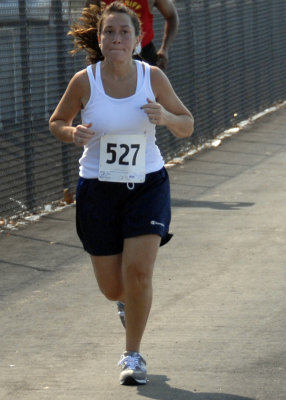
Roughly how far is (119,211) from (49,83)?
5.50 m

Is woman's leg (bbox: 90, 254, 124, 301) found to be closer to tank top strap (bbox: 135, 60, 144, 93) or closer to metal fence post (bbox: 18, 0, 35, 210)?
tank top strap (bbox: 135, 60, 144, 93)

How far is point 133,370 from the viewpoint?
5.76 meters

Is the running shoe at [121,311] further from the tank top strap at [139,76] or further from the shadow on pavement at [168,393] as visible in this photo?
the tank top strap at [139,76]

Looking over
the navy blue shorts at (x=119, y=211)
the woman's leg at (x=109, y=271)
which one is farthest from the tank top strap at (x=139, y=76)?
the woman's leg at (x=109, y=271)

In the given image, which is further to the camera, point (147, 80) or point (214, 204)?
point (214, 204)

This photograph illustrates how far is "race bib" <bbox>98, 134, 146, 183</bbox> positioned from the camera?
580 centimetres

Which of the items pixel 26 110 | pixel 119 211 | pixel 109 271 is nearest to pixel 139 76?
pixel 119 211

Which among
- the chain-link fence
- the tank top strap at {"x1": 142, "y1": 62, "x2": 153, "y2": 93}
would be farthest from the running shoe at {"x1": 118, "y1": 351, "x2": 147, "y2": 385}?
the chain-link fence

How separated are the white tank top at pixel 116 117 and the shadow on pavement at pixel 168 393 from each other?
109 centimetres

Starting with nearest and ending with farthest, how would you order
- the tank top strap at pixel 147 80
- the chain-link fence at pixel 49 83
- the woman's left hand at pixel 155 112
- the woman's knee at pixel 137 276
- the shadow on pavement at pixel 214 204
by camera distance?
the woman's left hand at pixel 155 112
the woman's knee at pixel 137 276
the tank top strap at pixel 147 80
the chain-link fence at pixel 49 83
the shadow on pavement at pixel 214 204

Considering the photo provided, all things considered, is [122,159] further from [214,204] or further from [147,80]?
[214,204]

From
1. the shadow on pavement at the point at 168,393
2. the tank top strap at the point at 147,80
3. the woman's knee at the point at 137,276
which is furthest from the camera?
the tank top strap at the point at 147,80

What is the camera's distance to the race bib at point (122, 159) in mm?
5797

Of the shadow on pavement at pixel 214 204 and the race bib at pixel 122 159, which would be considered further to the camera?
the shadow on pavement at pixel 214 204
